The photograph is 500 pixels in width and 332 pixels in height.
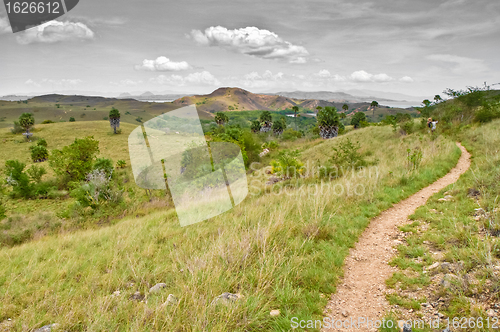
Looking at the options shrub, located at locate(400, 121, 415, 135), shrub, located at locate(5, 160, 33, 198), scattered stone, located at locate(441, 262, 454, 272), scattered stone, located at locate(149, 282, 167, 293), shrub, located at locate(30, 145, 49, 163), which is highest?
shrub, located at locate(400, 121, 415, 135)

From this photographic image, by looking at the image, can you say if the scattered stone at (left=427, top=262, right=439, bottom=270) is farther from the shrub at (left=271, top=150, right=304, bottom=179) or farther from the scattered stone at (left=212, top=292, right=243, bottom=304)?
the shrub at (left=271, top=150, right=304, bottom=179)

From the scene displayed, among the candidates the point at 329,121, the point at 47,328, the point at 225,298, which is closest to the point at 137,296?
the point at 47,328

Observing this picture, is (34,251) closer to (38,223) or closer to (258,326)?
(258,326)

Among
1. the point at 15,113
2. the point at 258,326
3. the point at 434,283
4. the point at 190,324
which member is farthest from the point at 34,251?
the point at 15,113

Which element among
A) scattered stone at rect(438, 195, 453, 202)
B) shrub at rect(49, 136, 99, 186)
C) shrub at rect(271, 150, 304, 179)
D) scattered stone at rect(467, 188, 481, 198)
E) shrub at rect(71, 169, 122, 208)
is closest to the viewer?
scattered stone at rect(467, 188, 481, 198)

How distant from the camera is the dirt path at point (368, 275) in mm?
3316

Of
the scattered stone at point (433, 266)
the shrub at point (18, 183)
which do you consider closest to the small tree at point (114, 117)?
the shrub at point (18, 183)

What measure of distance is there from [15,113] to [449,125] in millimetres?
196101

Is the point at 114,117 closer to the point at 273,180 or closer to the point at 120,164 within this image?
the point at 120,164

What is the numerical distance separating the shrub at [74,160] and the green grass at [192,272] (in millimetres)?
34109

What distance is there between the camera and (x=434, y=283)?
3531mm

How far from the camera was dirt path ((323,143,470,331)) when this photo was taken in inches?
131

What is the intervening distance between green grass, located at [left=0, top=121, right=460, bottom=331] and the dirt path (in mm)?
204

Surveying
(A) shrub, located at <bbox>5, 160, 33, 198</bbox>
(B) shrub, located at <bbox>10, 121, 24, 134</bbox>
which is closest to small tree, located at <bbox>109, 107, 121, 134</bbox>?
(B) shrub, located at <bbox>10, 121, 24, 134</bbox>
